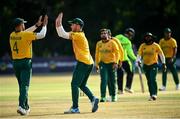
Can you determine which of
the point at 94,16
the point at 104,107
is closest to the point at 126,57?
the point at 104,107

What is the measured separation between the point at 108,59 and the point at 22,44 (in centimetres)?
540

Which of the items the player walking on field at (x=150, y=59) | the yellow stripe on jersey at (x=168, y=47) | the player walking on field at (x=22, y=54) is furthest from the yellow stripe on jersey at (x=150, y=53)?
the player walking on field at (x=22, y=54)

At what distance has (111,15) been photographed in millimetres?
62250

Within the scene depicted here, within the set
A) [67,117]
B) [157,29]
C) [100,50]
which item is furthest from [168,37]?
[157,29]

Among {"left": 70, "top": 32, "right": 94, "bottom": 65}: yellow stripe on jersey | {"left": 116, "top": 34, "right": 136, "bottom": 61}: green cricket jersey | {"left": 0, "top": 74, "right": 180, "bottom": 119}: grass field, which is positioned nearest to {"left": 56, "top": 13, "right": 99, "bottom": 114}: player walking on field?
{"left": 70, "top": 32, "right": 94, "bottom": 65}: yellow stripe on jersey

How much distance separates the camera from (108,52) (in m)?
24.1

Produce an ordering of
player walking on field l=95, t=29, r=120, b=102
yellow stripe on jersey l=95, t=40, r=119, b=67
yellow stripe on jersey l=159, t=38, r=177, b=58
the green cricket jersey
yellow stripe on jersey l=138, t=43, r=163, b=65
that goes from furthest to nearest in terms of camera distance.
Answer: yellow stripe on jersey l=159, t=38, r=177, b=58 → the green cricket jersey → yellow stripe on jersey l=138, t=43, r=163, b=65 → yellow stripe on jersey l=95, t=40, r=119, b=67 → player walking on field l=95, t=29, r=120, b=102

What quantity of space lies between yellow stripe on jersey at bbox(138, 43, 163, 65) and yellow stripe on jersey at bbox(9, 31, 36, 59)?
618cm

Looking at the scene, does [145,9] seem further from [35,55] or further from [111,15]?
[35,55]

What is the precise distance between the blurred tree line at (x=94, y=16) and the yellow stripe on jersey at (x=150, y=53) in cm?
3421

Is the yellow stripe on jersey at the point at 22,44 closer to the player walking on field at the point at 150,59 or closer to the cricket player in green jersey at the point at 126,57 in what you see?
the player walking on field at the point at 150,59

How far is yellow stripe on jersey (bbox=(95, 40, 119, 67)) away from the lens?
78.9ft

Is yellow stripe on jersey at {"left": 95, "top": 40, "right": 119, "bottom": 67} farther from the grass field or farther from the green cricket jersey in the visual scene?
the green cricket jersey

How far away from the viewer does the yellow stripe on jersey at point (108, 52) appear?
78.9ft
